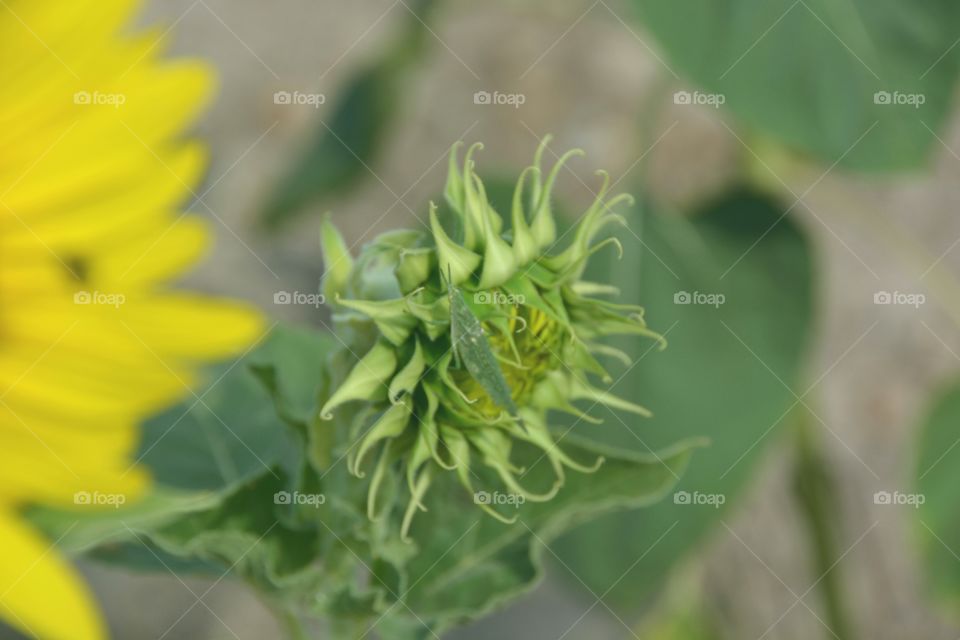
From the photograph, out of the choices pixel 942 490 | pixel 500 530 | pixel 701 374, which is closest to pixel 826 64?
pixel 701 374

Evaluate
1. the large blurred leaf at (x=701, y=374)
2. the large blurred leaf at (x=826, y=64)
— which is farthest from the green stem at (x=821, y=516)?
the large blurred leaf at (x=826, y=64)

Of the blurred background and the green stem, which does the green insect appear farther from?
the green stem

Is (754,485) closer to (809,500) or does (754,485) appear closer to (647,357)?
(809,500)

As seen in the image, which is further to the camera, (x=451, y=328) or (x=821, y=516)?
(x=821, y=516)

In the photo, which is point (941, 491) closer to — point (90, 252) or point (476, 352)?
point (90, 252)

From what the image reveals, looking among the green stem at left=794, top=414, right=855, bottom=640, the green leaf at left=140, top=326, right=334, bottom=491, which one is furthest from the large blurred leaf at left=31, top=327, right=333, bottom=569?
the green stem at left=794, top=414, right=855, bottom=640

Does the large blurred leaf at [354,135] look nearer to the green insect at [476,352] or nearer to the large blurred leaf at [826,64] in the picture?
the large blurred leaf at [826,64]
